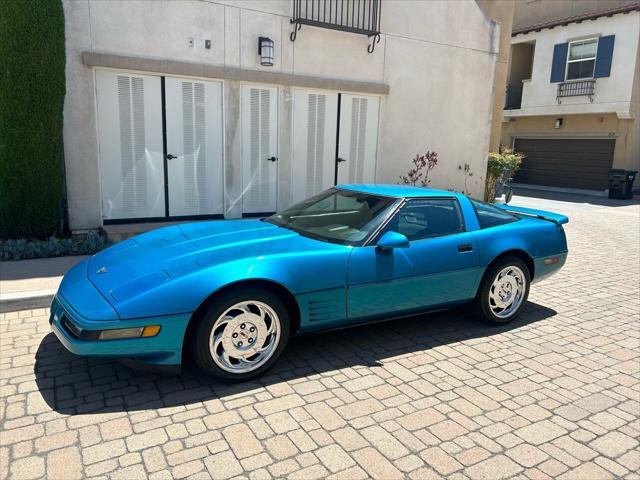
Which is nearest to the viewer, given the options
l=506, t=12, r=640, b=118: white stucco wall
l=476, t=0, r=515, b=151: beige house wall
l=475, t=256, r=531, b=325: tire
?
l=475, t=256, r=531, b=325: tire

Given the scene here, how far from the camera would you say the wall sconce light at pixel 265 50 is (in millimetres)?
8531

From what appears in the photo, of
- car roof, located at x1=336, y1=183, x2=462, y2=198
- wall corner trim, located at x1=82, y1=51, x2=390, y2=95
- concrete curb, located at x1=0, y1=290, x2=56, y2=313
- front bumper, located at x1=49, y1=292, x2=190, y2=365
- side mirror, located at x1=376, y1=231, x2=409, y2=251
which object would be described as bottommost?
concrete curb, located at x1=0, y1=290, x2=56, y2=313

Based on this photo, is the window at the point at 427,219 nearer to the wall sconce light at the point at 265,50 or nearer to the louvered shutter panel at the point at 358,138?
the wall sconce light at the point at 265,50

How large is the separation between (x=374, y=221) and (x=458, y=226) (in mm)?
925

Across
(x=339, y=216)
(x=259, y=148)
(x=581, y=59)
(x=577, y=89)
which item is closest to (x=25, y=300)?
(x=339, y=216)

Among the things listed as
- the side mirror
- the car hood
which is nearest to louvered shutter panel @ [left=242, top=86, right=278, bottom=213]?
the car hood

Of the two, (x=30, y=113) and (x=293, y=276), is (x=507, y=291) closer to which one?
(x=293, y=276)

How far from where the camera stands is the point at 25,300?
493cm

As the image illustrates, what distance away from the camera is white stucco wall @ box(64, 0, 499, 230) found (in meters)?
7.50

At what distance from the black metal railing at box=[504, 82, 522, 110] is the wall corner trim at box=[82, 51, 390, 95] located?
54.0ft

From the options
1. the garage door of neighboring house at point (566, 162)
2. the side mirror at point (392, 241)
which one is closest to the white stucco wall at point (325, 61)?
the side mirror at point (392, 241)

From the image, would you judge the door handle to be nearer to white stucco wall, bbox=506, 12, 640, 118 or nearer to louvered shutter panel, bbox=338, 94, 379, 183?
louvered shutter panel, bbox=338, 94, 379, 183

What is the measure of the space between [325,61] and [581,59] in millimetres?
15978

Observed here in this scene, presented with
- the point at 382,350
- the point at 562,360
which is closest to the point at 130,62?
the point at 382,350
